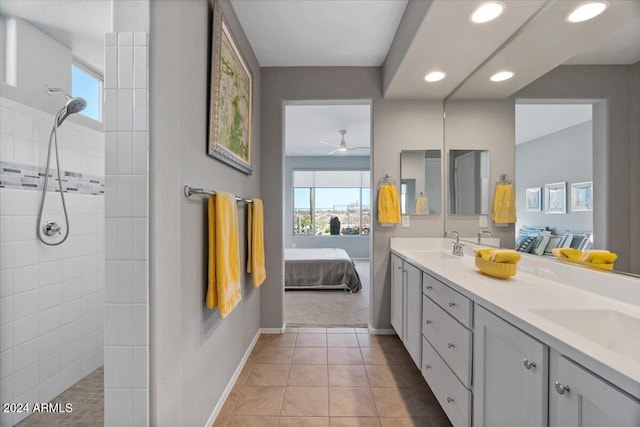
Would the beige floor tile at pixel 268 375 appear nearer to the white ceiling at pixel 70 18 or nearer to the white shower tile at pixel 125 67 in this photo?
the white shower tile at pixel 125 67

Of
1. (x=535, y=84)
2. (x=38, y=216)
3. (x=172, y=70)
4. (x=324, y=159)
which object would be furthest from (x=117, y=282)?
(x=324, y=159)

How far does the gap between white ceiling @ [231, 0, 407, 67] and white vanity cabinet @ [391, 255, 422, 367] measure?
1804 millimetres

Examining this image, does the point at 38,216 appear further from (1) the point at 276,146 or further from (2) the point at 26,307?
(1) the point at 276,146

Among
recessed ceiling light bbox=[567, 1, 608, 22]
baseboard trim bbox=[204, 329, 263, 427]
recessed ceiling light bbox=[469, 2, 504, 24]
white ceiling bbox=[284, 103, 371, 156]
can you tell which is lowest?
baseboard trim bbox=[204, 329, 263, 427]

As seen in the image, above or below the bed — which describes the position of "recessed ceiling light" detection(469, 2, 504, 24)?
above

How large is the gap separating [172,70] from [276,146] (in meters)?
1.76

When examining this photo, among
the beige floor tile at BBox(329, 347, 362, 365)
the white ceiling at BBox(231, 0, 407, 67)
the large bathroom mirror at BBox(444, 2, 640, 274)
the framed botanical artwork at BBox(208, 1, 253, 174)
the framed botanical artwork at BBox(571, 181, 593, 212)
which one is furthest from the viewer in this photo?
the beige floor tile at BBox(329, 347, 362, 365)

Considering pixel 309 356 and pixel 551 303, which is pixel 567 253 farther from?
pixel 309 356

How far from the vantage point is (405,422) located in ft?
5.63

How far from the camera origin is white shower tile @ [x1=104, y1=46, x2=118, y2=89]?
1094 mm

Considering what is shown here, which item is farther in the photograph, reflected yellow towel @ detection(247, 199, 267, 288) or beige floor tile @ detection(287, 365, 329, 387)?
reflected yellow towel @ detection(247, 199, 267, 288)

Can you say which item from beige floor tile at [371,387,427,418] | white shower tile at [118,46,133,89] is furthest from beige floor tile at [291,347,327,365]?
white shower tile at [118,46,133,89]

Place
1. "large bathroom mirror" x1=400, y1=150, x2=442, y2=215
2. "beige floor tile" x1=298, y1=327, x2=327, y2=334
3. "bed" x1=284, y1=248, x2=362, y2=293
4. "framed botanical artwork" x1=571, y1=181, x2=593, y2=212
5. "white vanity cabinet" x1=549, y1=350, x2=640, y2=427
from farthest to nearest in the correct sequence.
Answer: "bed" x1=284, y1=248, x2=362, y2=293 → "beige floor tile" x1=298, y1=327, x2=327, y2=334 → "large bathroom mirror" x1=400, y1=150, x2=442, y2=215 → "framed botanical artwork" x1=571, y1=181, x2=593, y2=212 → "white vanity cabinet" x1=549, y1=350, x2=640, y2=427

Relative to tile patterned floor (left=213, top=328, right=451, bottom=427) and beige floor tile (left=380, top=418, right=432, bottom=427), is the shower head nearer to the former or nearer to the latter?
tile patterned floor (left=213, top=328, right=451, bottom=427)
